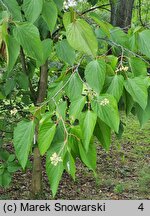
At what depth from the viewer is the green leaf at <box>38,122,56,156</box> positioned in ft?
2.89

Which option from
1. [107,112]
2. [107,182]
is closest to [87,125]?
[107,112]

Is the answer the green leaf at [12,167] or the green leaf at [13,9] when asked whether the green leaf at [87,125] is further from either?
the green leaf at [12,167]

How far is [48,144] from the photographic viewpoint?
34.6 inches

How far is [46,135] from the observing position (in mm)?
890

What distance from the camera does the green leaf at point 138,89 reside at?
0.96m

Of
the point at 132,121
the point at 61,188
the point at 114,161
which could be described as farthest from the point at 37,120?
the point at 132,121

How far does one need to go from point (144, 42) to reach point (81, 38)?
0.36 m

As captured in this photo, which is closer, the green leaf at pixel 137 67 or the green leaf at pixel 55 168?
the green leaf at pixel 55 168

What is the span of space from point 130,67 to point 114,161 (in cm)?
351

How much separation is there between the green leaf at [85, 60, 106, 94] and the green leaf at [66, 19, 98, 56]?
0.13m

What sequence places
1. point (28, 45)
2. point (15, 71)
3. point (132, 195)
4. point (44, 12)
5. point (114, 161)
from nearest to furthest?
point (28, 45) < point (44, 12) < point (15, 71) < point (132, 195) < point (114, 161)

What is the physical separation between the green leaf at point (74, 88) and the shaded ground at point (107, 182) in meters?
1.73

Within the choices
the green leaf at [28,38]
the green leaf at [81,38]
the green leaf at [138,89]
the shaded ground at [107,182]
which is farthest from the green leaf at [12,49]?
the shaded ground at [107,182]

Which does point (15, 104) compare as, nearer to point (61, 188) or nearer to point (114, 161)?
point (61, 188)
